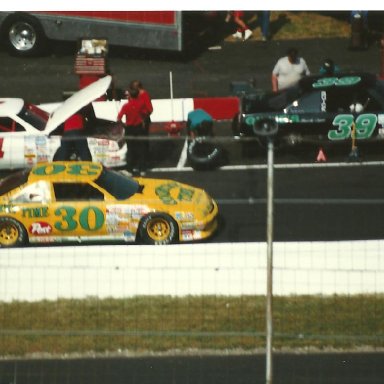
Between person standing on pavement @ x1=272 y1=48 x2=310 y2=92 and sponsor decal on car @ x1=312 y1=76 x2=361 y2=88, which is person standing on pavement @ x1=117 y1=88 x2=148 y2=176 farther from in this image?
person standing on pavement @ x1=272 y1=48 x2=310 y2=92

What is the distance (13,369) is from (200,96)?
1130cm

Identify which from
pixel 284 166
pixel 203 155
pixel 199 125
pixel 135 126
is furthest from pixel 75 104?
pixel 284 166

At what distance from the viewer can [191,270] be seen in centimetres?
1008

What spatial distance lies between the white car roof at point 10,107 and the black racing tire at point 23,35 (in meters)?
5.63

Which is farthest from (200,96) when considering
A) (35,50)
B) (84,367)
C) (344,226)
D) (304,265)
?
(84,367)

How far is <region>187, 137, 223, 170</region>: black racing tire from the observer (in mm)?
15359

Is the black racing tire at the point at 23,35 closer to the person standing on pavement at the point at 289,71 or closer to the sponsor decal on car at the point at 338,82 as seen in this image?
the person standing on pavement at the point at 289,71

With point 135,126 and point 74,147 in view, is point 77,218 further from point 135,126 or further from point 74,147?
point 135,126

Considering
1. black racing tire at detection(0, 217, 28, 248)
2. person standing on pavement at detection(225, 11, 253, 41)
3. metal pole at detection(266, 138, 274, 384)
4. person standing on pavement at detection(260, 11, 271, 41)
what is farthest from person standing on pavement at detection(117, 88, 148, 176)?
person standing on pavement at detection(225, 11, 253, 41)

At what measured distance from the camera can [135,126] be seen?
15688 mm

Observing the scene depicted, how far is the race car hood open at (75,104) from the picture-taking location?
15.1 metres

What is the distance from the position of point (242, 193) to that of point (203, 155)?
138 cm

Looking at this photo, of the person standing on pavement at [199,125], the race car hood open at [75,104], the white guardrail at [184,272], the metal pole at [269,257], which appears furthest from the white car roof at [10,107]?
the metal pole at [269,257]

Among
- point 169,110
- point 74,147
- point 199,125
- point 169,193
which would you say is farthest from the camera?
point 169,110
